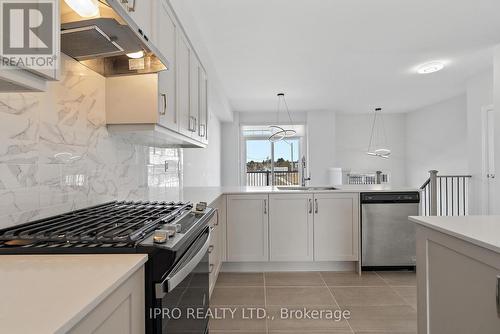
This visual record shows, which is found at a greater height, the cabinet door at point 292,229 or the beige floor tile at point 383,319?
the cabinet door at point 292,229

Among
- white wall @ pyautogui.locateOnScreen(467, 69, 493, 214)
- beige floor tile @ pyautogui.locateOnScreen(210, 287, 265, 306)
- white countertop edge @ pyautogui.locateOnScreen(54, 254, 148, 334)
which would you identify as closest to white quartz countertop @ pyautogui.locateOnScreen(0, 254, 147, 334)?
white countertop edge @ pyautogui.locateOnScreen(54, 254, 148, 334)

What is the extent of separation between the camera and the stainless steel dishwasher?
3.27 meters

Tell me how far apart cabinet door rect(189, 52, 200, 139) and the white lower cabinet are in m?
1.03

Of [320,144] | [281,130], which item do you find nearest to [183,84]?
[281,130]

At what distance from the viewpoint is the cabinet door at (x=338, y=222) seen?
10.8 feet

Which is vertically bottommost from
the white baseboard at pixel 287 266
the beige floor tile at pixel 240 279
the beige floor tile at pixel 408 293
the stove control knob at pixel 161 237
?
the beige floor tile at pixel 240 279

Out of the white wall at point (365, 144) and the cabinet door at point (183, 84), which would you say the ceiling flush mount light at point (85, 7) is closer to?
the cabinet door at point (183, 84)

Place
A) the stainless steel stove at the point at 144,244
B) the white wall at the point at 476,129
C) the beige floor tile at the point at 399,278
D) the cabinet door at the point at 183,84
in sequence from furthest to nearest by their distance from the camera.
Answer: the white wall at the point at 476,129, the beige floor tile at the point at 399,278, the cabinet door at the point at 183,84, the stainless steel stove at the point at 144,244

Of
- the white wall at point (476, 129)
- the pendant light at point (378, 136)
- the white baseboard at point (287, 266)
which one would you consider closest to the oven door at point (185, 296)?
the white baseboard at point (287, 266)

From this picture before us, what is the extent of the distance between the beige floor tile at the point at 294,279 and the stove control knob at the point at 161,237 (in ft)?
7.33

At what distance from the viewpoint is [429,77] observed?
512 cm

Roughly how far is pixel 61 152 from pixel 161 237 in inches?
30.4

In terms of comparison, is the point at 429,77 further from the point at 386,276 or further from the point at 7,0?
the point at 7,0

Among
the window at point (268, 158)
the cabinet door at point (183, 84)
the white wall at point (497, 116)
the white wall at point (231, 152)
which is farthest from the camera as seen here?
the window at point (268, 158)
